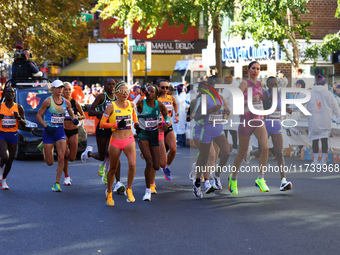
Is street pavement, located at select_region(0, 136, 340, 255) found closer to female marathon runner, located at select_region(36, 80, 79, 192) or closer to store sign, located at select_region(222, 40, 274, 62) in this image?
female marathon runner, located at select_region(36, 80, 79, 192)

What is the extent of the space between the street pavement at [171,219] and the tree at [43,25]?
2052cm

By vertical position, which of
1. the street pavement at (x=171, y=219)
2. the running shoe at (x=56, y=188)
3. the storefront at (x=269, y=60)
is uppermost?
the storefront at (x=269, y=60)

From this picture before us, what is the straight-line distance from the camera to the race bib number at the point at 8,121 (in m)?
11.6

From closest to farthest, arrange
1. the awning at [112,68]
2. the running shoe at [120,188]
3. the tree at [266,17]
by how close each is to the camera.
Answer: the running shoe at [120,188] → the tree at [266,17] → the awning at [112,68]

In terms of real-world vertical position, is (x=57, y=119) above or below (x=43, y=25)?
below

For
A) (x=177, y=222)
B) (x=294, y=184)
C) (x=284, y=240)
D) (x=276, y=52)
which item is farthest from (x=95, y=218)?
(x=276, y=52)

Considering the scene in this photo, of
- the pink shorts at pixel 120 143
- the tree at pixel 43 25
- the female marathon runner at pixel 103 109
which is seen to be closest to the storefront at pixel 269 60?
the tree at pixel 43 25

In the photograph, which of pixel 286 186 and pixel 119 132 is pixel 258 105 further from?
pixel 119 132

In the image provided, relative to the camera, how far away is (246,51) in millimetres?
33688

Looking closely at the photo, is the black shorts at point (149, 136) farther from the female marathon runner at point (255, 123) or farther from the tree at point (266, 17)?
the tree at point (266, 17)

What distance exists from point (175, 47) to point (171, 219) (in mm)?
32291

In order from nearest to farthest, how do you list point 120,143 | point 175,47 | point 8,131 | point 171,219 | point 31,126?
point 171,219
point 120,143
point 8,131
point 31,126
point 175,47

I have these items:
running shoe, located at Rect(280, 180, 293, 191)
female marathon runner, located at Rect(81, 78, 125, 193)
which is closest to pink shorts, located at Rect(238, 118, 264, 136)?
running shoe, located at Rect(280, 180, 293, 191)

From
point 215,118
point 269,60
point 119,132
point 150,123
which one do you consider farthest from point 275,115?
point 269,60
